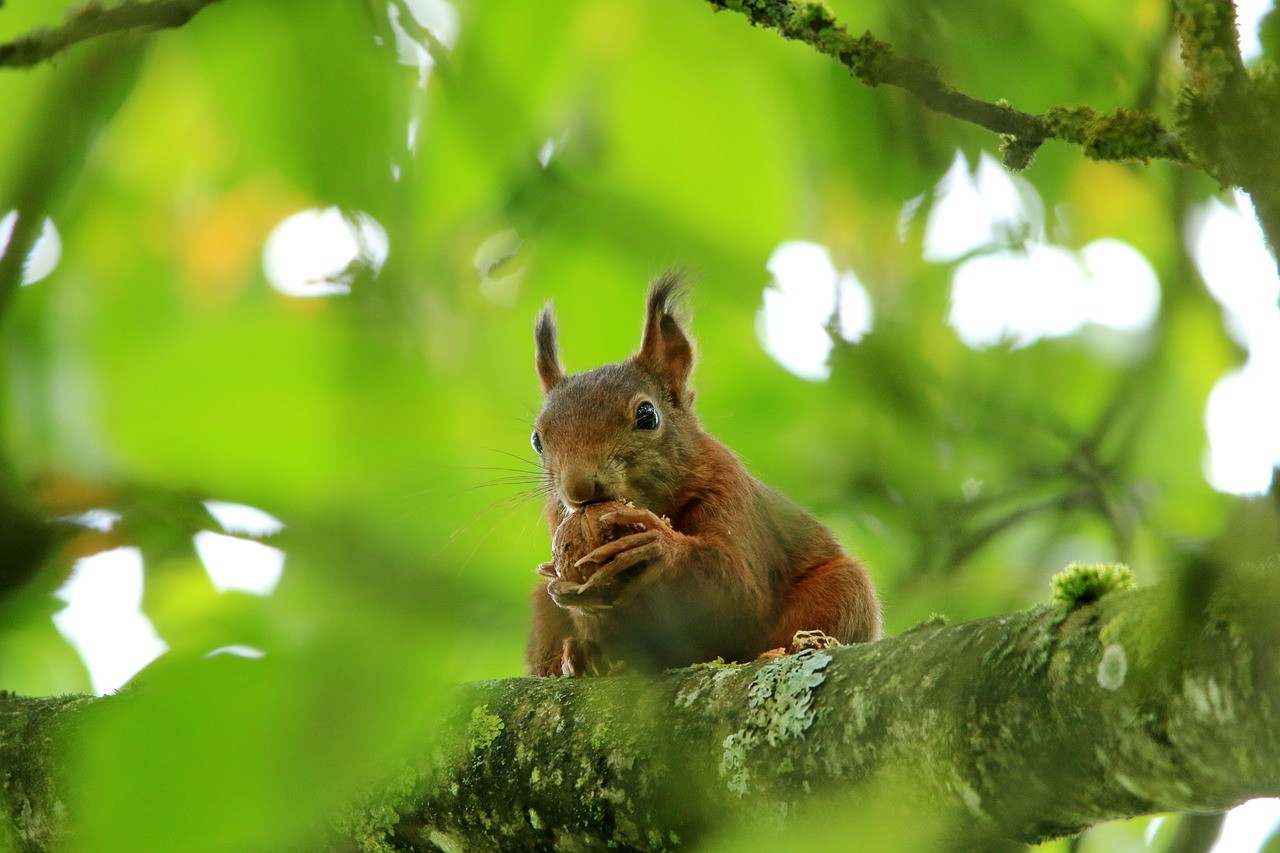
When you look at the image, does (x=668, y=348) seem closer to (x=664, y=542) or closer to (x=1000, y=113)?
(x=664, y=542)

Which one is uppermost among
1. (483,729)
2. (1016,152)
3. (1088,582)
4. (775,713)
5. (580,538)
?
(1016,152)

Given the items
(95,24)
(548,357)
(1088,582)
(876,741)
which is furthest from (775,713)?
(548,357)

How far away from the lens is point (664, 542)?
2.32m

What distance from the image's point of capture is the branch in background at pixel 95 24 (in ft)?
3.06

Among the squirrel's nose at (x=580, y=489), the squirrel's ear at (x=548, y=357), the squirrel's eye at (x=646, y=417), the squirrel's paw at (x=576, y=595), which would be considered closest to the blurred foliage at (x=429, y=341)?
the squirrel's paw at (x=576, y=595)

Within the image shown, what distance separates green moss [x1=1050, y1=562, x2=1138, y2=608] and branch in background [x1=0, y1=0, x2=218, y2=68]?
3.36 ft

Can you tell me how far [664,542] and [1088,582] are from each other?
45.8 inches

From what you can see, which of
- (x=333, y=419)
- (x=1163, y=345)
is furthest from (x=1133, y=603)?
(x=333, y=419)

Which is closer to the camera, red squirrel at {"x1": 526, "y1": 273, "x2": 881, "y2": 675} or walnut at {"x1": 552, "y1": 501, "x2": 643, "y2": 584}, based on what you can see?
walnut at {"x1": 552, "y1": 501, "x2": 643, "y2": 584}

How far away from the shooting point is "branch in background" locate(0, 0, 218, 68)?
3.06ft

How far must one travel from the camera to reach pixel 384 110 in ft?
2.73

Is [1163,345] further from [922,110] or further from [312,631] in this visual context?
[312,631]

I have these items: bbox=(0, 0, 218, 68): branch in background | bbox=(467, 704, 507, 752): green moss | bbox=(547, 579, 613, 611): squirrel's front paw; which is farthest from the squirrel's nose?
bbox=(0, 0, 218, 68): branch in background

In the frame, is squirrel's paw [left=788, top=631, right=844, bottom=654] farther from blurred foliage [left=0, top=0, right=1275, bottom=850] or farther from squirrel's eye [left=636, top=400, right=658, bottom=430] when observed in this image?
squirrel's eye [left=636, top=400, right=658, bottom=430]
